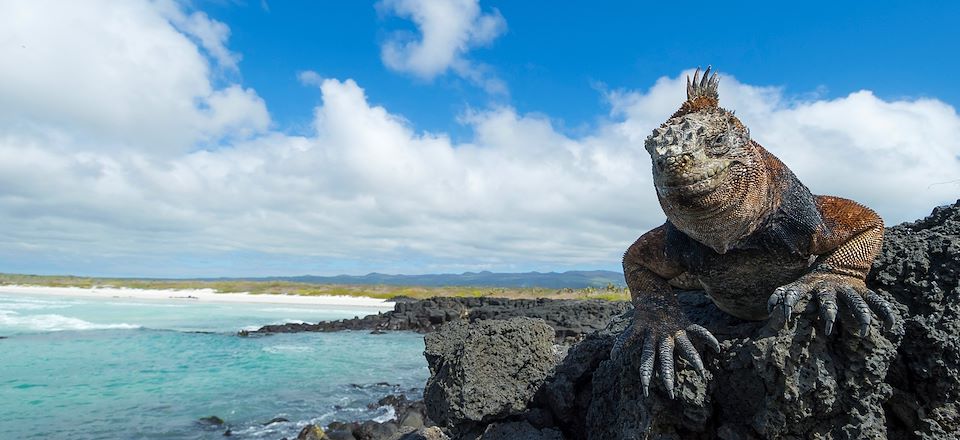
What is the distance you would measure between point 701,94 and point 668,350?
150cm

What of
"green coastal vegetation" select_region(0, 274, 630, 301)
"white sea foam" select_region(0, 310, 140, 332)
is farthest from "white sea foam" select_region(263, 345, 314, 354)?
"green coastal vegetation" select_region(0, 274, 630, 301)

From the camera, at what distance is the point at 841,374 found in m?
3.10

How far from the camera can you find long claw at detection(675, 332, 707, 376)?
3395 millimetres

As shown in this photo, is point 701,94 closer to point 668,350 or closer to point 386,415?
point 668,350

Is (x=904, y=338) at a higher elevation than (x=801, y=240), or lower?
lower

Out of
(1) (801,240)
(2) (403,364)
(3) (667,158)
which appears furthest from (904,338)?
(2) (403,364)

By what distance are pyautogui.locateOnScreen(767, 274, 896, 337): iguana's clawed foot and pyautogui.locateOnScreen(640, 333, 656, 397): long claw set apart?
0.72 m

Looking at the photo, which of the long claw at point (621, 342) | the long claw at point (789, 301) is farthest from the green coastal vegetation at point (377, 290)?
the long claw at point (789, 301)

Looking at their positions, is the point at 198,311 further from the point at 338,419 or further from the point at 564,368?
the point at 564,368

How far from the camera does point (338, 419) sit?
13008 mm

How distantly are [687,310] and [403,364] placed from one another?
59.6ft

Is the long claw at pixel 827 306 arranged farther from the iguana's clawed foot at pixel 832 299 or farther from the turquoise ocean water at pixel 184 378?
the turquoise ocean water at pixel 184 378

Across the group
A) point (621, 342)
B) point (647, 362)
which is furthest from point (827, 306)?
point (621, 342)

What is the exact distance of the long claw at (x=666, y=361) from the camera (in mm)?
3338
